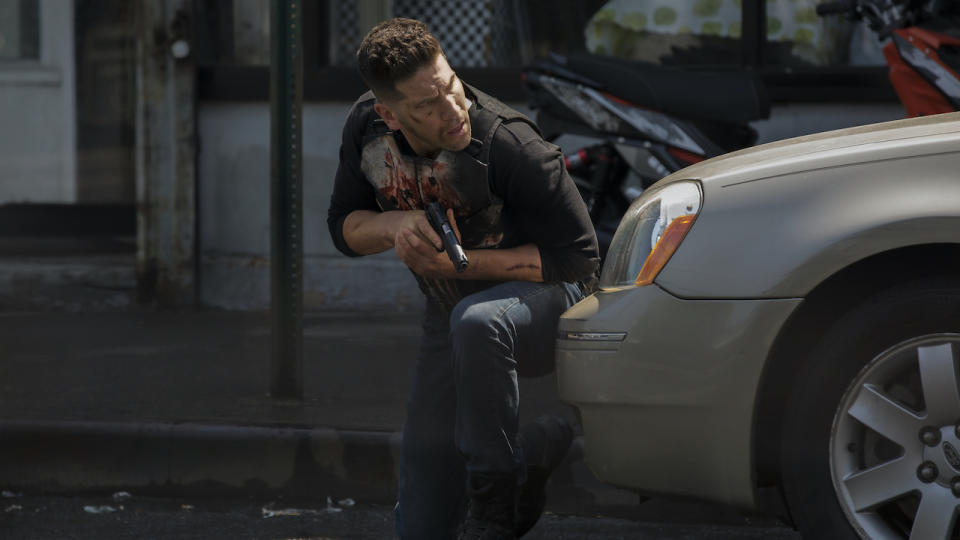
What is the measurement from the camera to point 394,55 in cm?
332

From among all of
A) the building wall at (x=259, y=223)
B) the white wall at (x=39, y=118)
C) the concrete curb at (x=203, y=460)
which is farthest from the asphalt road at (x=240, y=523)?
the white wall at (x=39, y=118)

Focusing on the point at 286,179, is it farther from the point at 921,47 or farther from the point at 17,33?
the point at 17,33

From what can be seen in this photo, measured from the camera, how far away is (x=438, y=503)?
3701mm

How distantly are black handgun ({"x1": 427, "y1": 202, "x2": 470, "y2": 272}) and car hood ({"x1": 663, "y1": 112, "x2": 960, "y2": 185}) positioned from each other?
58 cm

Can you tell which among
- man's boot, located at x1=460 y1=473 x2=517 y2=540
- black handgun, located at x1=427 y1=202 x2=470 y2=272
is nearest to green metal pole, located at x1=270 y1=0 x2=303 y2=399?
black handgun, located at x1=427 y1=202 x2=470 y2=272

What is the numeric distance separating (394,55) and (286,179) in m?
1.93

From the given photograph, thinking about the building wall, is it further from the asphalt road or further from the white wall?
the asphalt road

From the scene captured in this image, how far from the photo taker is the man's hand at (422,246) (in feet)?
11.2

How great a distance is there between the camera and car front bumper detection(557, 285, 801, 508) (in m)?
3.20

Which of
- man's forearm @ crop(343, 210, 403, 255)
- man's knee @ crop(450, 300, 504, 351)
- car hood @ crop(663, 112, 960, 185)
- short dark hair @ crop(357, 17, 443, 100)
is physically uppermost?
short dark hair @ crop(357, 17, 443, 100)

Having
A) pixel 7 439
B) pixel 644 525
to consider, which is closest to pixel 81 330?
pixel 7 439

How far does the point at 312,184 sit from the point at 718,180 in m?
4.78

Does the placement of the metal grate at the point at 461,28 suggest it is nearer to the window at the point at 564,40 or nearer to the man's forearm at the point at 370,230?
the window at the point at 564,40

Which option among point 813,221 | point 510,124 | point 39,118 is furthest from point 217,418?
point 39,118
